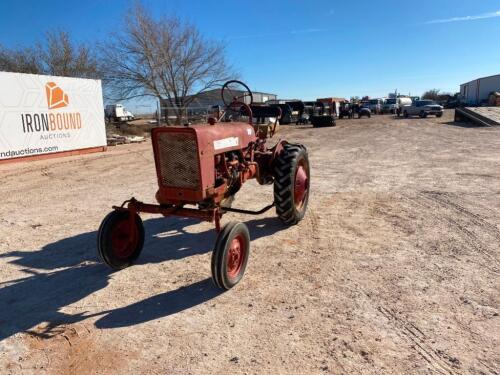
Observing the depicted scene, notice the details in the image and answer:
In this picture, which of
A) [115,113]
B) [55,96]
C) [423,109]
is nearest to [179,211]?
[55,96]

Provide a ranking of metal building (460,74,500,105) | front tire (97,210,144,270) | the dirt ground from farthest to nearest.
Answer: metal building (460,74,500,105)
front tire (97,210,144,270)
the dirt ground

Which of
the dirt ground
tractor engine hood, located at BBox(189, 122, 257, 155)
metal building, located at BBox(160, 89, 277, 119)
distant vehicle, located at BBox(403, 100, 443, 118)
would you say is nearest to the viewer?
the dirt ground

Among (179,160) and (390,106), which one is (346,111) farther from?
(179,160)

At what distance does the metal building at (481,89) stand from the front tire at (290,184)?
52.5 metres

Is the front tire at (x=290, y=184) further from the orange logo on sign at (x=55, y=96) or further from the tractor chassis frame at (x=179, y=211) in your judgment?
the orange logo on sign at (x=55, y=96)

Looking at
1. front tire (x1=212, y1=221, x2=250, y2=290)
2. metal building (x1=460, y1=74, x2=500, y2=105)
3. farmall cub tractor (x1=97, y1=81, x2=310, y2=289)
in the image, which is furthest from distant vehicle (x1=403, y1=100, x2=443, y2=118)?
front tire (x1=212, y1=221, x2=250, y2=290)

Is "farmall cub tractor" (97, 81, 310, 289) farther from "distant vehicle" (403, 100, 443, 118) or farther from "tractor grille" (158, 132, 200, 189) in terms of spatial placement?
"distant vehicle" (403, 100, 443, 118)

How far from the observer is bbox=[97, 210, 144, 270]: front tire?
4219mm

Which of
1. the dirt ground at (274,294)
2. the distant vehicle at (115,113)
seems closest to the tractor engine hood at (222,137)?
the dirt ground at (274,294)

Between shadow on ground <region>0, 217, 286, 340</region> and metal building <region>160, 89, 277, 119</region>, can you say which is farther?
metal building <region>160, 89, 277, 119</region>

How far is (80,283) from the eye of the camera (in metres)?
4.19

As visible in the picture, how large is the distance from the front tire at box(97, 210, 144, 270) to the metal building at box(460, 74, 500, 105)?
5487 centimetres

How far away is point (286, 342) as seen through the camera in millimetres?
3102

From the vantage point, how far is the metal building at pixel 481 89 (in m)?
51.8
